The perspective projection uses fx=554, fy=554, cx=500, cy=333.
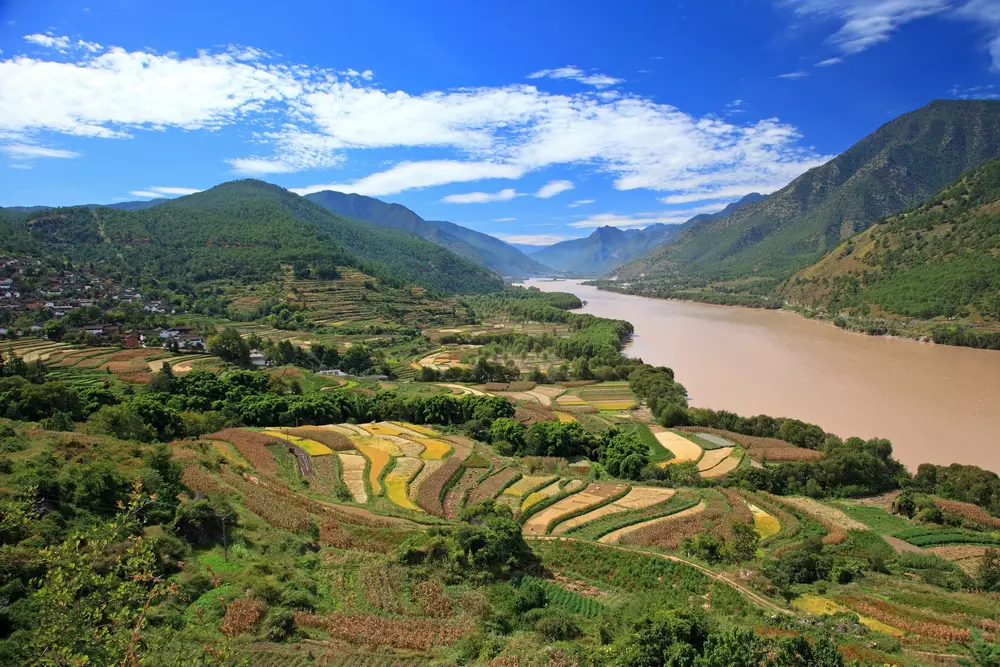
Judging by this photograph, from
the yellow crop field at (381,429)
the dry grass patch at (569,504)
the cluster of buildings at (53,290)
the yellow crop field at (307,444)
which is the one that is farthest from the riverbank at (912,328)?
the cluster of buildings at (53,290)

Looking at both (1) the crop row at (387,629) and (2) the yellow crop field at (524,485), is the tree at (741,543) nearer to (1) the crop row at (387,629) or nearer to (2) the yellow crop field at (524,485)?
(2) the yellow crop field at (524,485)

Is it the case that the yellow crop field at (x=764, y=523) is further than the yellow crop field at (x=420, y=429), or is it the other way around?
the yellow crop field at (x=420, y=429)

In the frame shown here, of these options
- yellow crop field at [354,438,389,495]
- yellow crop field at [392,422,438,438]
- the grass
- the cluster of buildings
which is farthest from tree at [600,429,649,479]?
the cluster of buildings

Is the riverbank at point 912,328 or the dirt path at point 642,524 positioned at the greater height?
the riverbank at point 912,328

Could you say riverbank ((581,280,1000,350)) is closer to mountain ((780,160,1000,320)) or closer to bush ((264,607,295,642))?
mountain ((780,160,1000,320))

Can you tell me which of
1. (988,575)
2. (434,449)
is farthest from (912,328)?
(434,449)

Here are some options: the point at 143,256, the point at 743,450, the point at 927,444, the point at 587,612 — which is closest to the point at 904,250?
the point at 927,444
